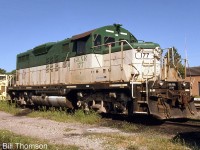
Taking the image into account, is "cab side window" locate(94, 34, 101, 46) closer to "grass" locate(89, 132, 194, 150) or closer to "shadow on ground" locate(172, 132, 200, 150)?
"grass" locate(89, 132, 194, 150)

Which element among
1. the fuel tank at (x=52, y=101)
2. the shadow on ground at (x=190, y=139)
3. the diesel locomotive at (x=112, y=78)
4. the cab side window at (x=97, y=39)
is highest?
the cab side window at (x=97, y=39)

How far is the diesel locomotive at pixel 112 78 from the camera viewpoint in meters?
10.2

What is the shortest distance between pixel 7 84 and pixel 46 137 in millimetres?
15411

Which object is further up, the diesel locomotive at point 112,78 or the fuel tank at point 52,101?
the diesel locomotive at point 112,78

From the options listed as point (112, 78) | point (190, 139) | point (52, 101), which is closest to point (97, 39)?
point (112, 78)

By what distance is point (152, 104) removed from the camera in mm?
9859

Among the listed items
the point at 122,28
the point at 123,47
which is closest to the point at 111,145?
the point at 123,47

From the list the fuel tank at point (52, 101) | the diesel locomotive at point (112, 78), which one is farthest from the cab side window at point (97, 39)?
the fuel tank at point (52, 101)

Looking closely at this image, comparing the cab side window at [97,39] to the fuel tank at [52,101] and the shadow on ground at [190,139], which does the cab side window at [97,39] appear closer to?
the fuel tank at [52,101]

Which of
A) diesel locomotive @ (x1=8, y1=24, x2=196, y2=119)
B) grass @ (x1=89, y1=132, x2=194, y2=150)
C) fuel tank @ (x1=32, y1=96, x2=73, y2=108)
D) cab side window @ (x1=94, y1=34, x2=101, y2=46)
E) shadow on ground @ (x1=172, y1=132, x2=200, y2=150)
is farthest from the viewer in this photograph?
fuel tank @ (x1=32, y1=96, x2=73, y2=108)

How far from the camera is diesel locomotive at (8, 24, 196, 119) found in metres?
10.2

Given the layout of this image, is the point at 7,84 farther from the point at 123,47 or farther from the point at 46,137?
the point at 46,137

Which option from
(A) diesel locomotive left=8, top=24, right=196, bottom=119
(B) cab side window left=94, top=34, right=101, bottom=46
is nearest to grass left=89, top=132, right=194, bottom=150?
(A) diesel locomotive left=8, top=24, right=196, bottom=119

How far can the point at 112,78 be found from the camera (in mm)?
11336
